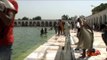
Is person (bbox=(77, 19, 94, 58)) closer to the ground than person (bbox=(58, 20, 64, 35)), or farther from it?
farther from it

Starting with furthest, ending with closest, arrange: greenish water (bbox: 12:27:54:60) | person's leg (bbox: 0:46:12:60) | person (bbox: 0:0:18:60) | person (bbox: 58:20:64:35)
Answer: person (bbox: 58:20:64:35) < greenish water (bbox: 12:27:54:60) < person's leg (bbox: 0:46:12:60) < person (bbox: 0:0:18:60)

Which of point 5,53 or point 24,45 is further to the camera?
point 24,45

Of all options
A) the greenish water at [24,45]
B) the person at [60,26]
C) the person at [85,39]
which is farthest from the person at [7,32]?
the person at [60,26]

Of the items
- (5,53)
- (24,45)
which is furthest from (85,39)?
(24,45)

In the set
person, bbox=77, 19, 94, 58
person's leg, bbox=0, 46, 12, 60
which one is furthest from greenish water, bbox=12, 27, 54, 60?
person, bbox=77, 19, 94, 58

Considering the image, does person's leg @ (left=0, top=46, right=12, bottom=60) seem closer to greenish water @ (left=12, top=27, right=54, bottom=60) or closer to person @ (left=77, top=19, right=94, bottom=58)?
greenish water @ (left=12, top=27, right=54, bottom=60)

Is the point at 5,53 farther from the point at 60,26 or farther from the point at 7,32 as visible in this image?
the point at 60,26

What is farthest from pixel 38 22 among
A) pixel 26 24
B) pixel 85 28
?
pixel 85 28

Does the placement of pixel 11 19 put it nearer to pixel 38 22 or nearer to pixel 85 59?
pixel 85 59

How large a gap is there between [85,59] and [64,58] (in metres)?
4.36

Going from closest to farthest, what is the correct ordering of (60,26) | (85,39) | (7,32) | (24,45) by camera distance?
1. (7,32)
2. (85,39)
3. (24,45)
4. (60,26)

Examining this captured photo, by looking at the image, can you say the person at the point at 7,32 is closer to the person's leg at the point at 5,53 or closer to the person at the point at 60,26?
the person's leg at the point at 5,53

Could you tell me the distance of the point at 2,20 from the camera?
339 centimetres

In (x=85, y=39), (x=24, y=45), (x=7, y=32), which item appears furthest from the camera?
(x=24, y=45)
